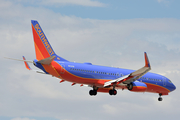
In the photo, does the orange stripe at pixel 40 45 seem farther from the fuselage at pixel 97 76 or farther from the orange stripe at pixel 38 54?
the fuselage at pixel 97 76

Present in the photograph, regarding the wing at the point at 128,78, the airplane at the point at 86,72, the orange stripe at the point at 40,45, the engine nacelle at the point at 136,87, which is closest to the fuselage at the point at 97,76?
the airplane at the point at 86,72

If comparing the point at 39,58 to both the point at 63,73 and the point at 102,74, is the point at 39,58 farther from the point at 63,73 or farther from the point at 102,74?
the point at 102,74

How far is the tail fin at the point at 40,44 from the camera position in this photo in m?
50.5

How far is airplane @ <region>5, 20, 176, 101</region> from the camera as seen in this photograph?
162 ft

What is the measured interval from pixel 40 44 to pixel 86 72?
833 cm

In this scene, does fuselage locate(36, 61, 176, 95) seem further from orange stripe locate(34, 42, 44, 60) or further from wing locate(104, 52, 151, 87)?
orange stripe locate(34, 42, 44, 60)

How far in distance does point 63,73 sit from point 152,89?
704 inches

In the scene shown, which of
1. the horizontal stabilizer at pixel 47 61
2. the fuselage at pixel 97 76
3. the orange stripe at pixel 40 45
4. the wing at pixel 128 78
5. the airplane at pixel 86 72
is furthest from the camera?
the orange stripe at pixel 40 45

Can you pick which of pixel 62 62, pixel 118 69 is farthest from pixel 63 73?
pixel 118 69

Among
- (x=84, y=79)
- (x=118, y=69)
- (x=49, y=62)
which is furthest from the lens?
(x=118, y=69)

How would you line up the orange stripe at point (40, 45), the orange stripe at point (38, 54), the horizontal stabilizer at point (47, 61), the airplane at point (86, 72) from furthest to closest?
1. the orange stripe at point (40, 45)
2. the orange stripe at point (38, 54)
3. the airplane at point (86, 72)
4. the horizontal stabilizer at point (47, 61)

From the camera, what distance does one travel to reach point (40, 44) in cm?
5072

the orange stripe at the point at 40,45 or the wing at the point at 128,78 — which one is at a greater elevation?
Answer: the orange stripe at the point at 40,45

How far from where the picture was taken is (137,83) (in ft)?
179
